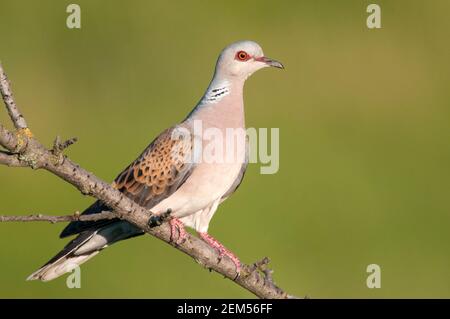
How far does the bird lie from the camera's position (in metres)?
6.71

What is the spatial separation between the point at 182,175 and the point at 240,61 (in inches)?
32.9

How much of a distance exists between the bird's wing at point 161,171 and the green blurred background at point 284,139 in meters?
3.46

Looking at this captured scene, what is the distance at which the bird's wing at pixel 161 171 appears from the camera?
22.3ft

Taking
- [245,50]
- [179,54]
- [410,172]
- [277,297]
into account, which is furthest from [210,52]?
[277,297]

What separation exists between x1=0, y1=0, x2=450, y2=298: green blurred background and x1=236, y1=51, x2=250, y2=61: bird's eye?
11.7 ft

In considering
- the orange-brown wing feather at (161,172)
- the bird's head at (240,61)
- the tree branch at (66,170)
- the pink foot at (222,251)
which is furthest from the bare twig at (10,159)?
the bird's head at (240,61)

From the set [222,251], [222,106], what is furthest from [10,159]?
[222,106]

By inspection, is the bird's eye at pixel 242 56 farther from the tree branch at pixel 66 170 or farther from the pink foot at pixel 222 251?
the tree branch at pixel 66 170

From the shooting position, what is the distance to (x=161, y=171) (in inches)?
269

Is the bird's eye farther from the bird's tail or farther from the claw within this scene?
the claw

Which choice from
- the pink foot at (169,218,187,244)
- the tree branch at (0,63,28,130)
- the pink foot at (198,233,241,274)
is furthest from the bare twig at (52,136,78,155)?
the pink foot at (198,233,241,274)

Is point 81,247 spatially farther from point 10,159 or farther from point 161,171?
point 10,159

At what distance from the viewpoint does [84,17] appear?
45.0 feet

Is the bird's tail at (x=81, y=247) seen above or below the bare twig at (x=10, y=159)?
below
